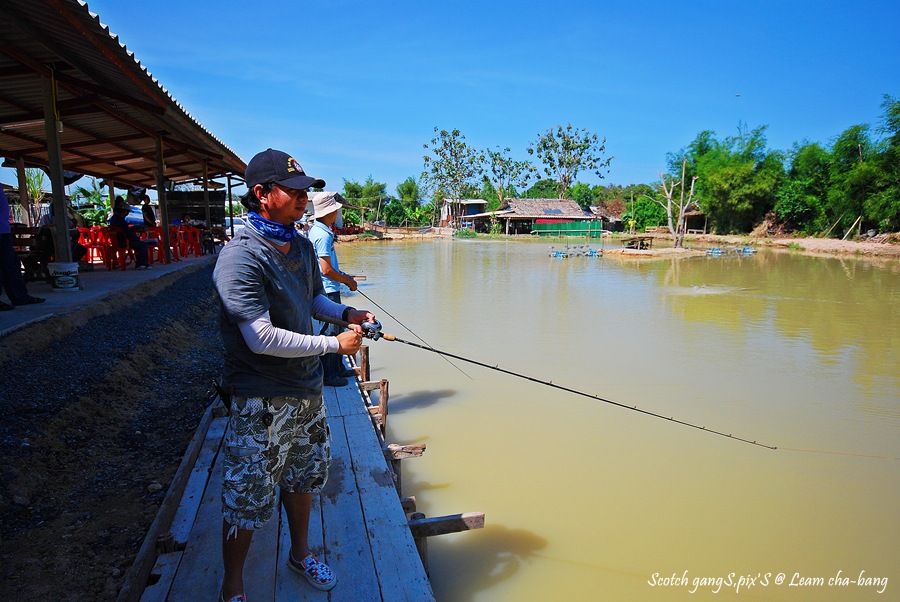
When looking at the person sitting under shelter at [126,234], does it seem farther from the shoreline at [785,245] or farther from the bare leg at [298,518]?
the shoreline at [785,245]

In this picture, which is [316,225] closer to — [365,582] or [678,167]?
[365,582]

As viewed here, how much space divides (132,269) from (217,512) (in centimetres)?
703

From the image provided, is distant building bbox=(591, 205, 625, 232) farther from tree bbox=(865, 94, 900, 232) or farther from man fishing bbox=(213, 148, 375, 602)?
man fishing bbox=(213, 148, 375, 602)

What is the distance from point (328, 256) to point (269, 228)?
7.41ft

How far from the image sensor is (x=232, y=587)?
1.72 meters

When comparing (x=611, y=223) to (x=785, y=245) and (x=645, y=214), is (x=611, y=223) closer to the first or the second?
(x=645, y=214)

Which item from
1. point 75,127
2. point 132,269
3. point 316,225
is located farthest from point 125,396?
point 75,127

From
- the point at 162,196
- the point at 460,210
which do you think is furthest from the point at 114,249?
the point at 460,210

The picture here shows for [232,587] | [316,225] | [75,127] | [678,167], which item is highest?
[678,167]

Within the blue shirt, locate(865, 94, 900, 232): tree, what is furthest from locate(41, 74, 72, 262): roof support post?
locate(865, 94, 900, 232): tree

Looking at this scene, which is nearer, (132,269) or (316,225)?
(316,225)

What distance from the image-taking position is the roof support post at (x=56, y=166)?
17.4 feet

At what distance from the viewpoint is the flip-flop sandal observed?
1.88 m

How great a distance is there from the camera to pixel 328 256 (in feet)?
12.7
